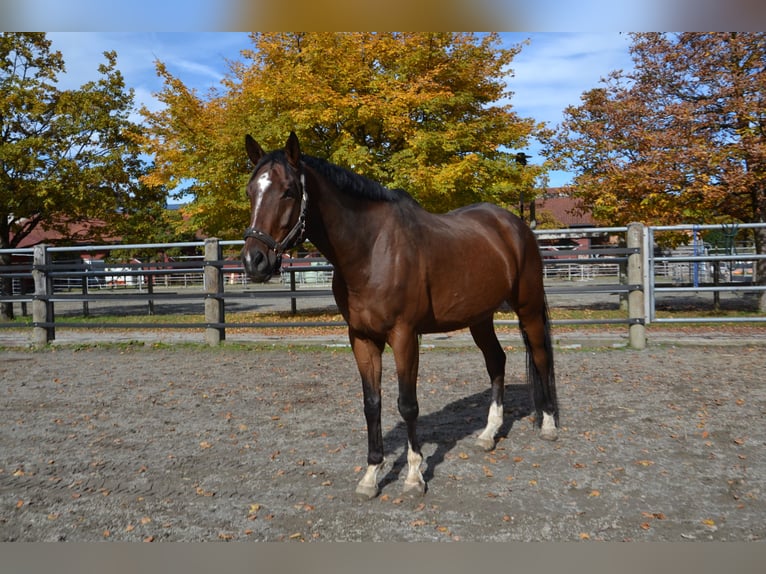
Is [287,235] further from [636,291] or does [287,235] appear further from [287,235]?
[636,291]

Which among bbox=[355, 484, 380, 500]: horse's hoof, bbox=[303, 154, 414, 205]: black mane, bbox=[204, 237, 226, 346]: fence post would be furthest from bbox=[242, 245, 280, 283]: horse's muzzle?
bbox=[204, 237, 226, 346]: fence post

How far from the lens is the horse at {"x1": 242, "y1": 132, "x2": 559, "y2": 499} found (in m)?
2.87

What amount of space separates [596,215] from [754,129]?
11.8 ft

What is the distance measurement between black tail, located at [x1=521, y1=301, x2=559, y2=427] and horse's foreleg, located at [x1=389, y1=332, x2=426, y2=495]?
1.46 metres

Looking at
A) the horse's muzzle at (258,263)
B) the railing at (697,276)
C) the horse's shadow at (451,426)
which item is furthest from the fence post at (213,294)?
the railing at (697,276)

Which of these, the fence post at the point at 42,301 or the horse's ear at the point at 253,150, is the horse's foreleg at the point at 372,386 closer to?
the horse's ear at the point at 253,150

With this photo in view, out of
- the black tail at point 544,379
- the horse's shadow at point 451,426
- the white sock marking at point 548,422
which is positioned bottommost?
the horse's shadow at point 451,426

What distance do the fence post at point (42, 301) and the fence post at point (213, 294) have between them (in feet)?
9.89

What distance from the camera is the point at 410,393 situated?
3320 mm

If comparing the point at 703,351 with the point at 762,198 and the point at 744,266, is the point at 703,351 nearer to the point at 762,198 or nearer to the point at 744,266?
the point at 762,198

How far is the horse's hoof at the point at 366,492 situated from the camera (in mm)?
3152

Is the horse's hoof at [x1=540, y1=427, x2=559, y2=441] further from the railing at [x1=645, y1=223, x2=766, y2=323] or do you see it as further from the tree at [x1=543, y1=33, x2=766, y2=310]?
the tree at [x1=543, y1=33, x2=766, y2=310]

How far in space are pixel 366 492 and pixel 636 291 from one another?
21.3ft

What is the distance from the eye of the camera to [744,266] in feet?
72.4
